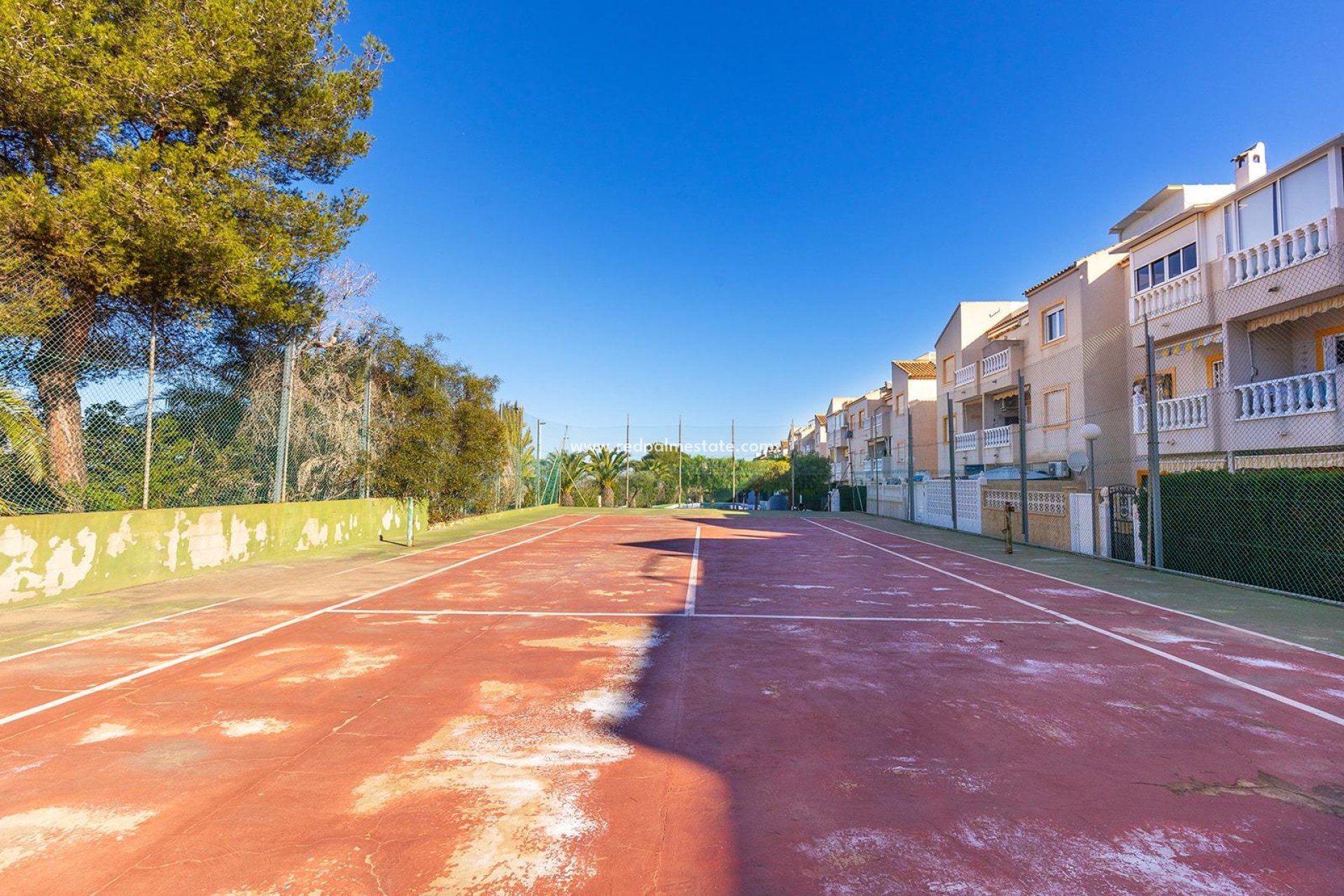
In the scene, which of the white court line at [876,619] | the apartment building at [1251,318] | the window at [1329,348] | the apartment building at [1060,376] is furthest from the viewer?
the apartment building at [1060,376]

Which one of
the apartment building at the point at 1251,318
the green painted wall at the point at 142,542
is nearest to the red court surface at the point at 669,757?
the green painted wall at the point at 142,542

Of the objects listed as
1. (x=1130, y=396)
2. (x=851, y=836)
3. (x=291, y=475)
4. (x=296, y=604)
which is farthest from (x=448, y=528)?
(x=1130, y=396)

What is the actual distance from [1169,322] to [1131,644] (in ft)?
46.5

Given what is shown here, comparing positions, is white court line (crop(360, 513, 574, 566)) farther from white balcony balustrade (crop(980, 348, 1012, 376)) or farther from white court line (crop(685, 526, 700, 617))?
white balcony balustrade (crop(980, 348, 1012, 376))

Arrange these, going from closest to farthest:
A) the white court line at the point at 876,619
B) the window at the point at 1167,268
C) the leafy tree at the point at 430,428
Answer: the white court line at the point at 876,619, the window at the point at 1167,268, the leafy tree at the point at 430,428

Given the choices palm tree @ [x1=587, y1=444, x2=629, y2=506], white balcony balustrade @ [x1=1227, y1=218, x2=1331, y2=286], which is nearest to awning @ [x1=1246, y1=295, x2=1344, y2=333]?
white balcony balustrade @ [x1=1227, y1=218, x2=1331, y2=286]

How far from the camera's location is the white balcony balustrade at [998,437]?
2536 centimetres

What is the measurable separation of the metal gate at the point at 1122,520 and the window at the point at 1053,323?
10653mm

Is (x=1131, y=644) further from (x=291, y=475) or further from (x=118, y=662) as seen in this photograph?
(x=291, y=475)

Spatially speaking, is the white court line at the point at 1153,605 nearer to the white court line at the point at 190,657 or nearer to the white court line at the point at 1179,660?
the white court line at the point at 1179,660

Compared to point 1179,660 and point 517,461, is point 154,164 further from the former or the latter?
point 517,461

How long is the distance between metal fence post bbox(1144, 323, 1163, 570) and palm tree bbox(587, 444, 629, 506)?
122 feet

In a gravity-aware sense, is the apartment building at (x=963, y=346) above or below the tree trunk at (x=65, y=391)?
above

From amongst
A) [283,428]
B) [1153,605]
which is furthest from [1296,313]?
[283,428]
